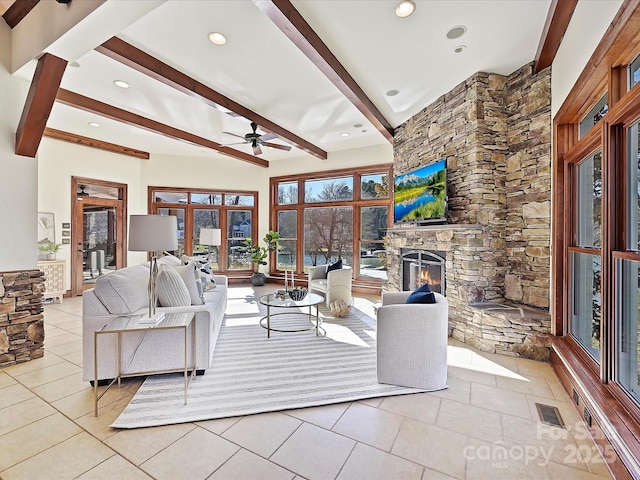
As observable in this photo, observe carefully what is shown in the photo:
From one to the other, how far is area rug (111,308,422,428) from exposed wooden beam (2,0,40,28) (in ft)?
12.0

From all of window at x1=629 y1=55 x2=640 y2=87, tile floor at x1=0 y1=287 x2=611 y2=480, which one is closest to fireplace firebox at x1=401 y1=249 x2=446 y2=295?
tile floor at x1=0 y1=287 x2=611 y2=480

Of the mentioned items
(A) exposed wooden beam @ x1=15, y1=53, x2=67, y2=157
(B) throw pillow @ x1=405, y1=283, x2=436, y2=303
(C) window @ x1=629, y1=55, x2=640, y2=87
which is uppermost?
(A) exposed wooden beam @ x1=15, y1=53, x2=67, y2=157

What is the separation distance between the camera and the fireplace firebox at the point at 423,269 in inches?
170

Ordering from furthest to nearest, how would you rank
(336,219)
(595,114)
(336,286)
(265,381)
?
(336,219)
(336,286)
(265,381)
(595,114)

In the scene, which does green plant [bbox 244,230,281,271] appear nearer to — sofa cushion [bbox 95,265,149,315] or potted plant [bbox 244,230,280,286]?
potted plant [bbox 244,230,280,286]

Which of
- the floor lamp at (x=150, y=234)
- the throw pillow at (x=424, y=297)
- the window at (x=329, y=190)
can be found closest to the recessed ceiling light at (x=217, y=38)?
the floor lamp at (x=150, y=234)

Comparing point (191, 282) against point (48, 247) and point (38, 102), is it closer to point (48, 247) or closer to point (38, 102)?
point (38, 102)

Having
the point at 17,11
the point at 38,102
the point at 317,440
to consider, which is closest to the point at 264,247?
the point at 38,102

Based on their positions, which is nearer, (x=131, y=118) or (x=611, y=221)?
(x=611, y=221)

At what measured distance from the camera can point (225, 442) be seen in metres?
1.92

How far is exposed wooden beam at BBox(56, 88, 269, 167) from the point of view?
416cm

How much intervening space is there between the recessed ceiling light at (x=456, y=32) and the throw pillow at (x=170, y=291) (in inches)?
139

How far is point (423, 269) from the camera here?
4711mm

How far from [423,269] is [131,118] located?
16.8 feet
